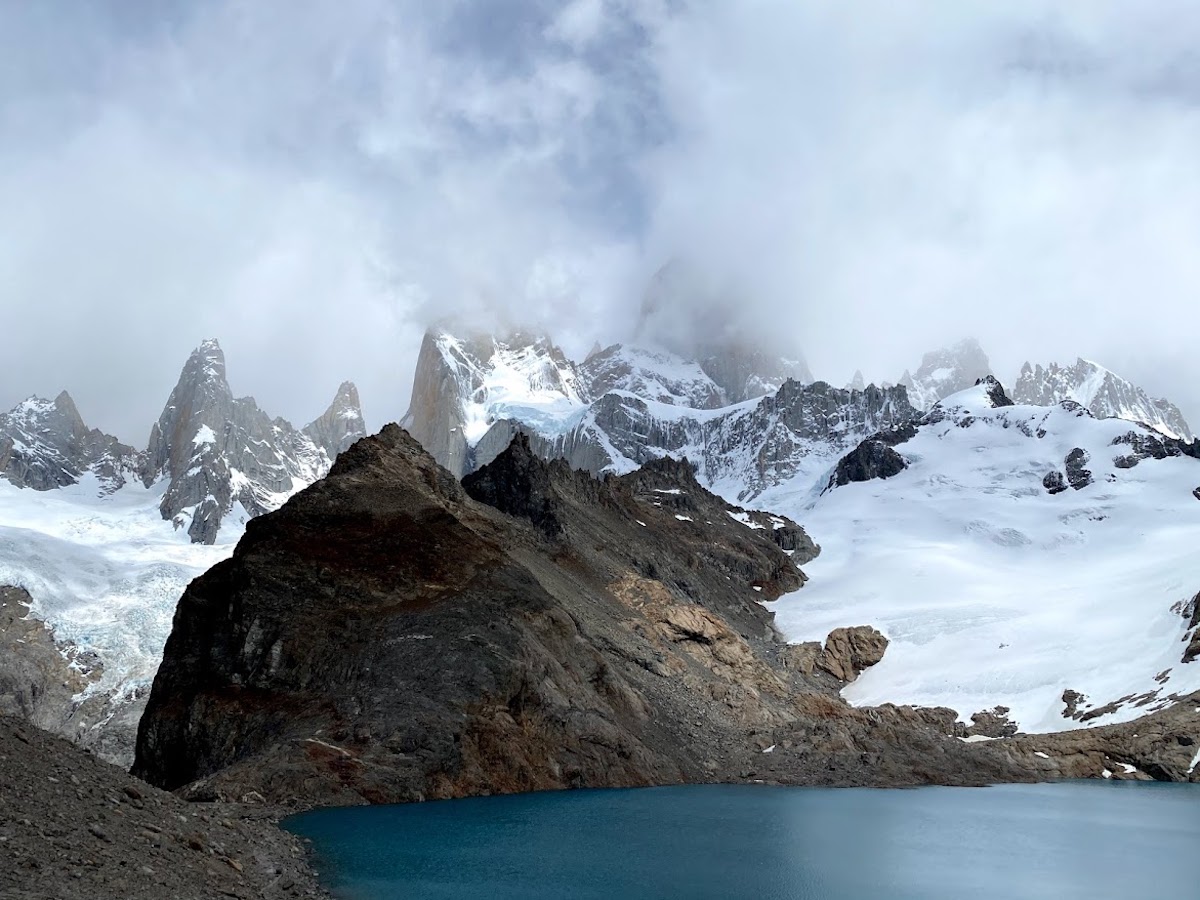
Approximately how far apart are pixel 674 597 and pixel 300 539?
46937 millimetres

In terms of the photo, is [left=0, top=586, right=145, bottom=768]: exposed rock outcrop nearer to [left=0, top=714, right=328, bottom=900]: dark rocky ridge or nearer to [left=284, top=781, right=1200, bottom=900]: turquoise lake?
[left=284, top=781, right=1200, bottom=900]: turquoise lake

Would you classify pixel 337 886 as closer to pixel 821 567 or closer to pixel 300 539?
pixel 300 539

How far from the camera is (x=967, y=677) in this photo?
128 metres

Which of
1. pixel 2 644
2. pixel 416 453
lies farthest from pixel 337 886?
pixel 2 644

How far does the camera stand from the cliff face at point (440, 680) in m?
64.4

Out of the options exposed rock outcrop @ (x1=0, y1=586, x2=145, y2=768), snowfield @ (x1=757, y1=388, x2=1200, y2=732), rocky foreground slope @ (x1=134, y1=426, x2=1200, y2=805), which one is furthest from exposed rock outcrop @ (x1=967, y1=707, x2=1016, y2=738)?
exposed rock outcrop @ (x1=0, y1=586, x2=145, y2=768)

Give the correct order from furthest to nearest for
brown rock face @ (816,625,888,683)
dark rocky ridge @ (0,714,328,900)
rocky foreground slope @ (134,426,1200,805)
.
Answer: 1. brown rock face @ (816,625,888,683)
2. rocky foreground slope @ (134,426,1200,805)
3. dark rocky ridge @ (0,714,328,900)

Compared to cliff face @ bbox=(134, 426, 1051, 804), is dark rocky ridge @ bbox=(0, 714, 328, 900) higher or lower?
lower

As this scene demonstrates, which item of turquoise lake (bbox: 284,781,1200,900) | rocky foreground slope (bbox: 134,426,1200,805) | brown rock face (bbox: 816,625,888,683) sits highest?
brown rock face (bbox: 816,625,888,683)

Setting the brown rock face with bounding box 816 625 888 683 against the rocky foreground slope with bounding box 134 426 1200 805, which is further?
the brown rock face with bounding box 816 625 888 683

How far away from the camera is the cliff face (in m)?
64.4

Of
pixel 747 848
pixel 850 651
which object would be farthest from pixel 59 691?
pixel 747 848

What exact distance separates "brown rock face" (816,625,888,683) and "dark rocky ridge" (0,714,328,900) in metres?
107

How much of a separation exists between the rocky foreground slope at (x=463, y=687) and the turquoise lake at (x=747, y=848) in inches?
180
